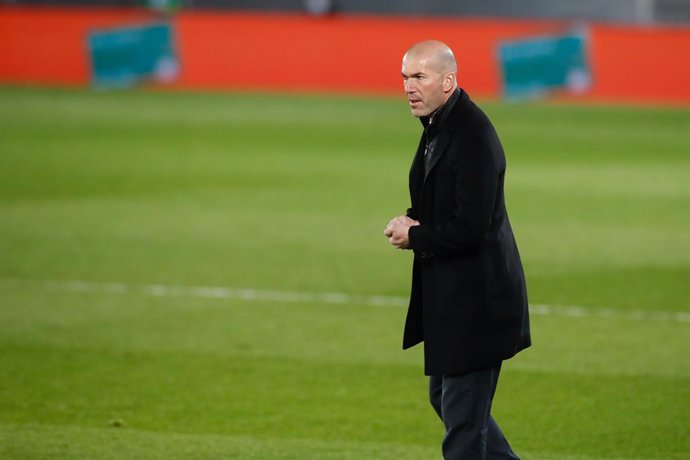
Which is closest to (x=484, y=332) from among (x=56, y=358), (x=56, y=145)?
(x=56, y=358)

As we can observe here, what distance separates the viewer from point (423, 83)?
5.81 metres

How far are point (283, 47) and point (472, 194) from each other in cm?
2924

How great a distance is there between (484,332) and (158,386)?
149 inches

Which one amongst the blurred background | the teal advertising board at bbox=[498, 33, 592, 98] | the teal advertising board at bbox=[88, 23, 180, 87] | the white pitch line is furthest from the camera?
the teal advertising board at bbox=[88, 23, 180, 87]

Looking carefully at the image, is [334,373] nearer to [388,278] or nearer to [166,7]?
[388,278]

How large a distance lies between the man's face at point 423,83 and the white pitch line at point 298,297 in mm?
5904

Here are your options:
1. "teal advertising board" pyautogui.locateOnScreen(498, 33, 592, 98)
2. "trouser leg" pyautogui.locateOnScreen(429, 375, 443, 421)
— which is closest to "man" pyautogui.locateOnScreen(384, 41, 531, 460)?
"trouser leg" pyautogui.locateOnScreen(429, 375, 443, 421)

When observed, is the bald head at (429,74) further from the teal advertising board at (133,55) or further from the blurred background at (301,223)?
the teal advertising board at (133,55)

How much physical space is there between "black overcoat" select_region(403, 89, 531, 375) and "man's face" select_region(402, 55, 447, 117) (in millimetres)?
92

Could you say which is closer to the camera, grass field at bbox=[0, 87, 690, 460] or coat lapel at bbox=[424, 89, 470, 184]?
coat lapel at bbox=[424, 89, 470, 184]

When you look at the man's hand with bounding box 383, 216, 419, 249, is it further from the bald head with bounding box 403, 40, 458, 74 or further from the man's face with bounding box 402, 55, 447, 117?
the bald head with bounding box 403, 40, 458, 74

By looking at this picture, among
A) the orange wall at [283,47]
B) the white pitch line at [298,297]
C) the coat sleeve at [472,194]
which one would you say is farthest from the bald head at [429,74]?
the orange wall at [283,47]

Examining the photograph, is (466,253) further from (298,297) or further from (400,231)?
(298,297)

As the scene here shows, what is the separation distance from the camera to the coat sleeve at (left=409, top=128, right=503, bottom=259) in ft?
18.8
